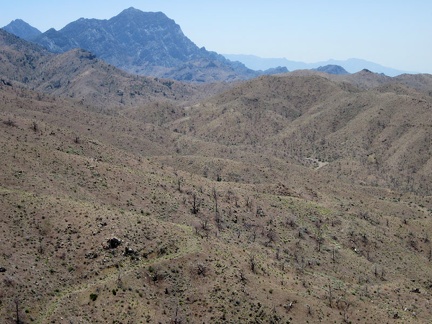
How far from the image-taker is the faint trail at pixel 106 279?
54253mm

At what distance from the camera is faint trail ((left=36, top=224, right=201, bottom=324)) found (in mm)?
54253

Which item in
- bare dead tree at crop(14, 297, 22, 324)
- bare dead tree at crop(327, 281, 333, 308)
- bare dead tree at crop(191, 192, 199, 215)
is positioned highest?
bare dead tree at crop(191, 192, 199, 215)

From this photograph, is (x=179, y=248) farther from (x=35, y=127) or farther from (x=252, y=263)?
(x=35, y=127)

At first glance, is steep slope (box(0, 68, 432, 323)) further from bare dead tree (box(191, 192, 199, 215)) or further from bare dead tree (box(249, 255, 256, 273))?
bare dead tree (box(191, 192, 199, 215))

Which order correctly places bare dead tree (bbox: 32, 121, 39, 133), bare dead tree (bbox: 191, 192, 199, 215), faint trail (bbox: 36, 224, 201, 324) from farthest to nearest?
bare dead tree (bbox: 32, 121, 39, 133) → bare dead tree (bbox: 191, 192, 199, 215) → faint trail (bbox: 36, 224, 201, 324)

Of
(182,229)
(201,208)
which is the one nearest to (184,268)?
(182,229)

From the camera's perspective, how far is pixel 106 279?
60469 mm

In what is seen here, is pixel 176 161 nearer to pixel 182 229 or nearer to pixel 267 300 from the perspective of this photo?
pixel 182 229

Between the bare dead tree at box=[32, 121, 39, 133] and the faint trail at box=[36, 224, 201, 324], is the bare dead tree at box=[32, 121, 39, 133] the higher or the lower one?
the higher one

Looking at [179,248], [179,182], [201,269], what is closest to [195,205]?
[179,182]

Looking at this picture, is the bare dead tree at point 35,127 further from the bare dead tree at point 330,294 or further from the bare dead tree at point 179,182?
the bare dead tree at point 330,294

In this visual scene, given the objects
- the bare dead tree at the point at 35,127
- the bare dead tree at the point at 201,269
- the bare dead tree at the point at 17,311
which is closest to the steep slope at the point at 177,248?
the bare dead tree at the point at 17,311

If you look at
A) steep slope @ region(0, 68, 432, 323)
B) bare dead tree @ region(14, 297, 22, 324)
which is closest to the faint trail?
steep slope @ region(0, 68, 432, 323)

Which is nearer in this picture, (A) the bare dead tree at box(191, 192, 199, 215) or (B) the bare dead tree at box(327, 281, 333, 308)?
(B) the bare dead tree at box(327, 281, 333, 308)
